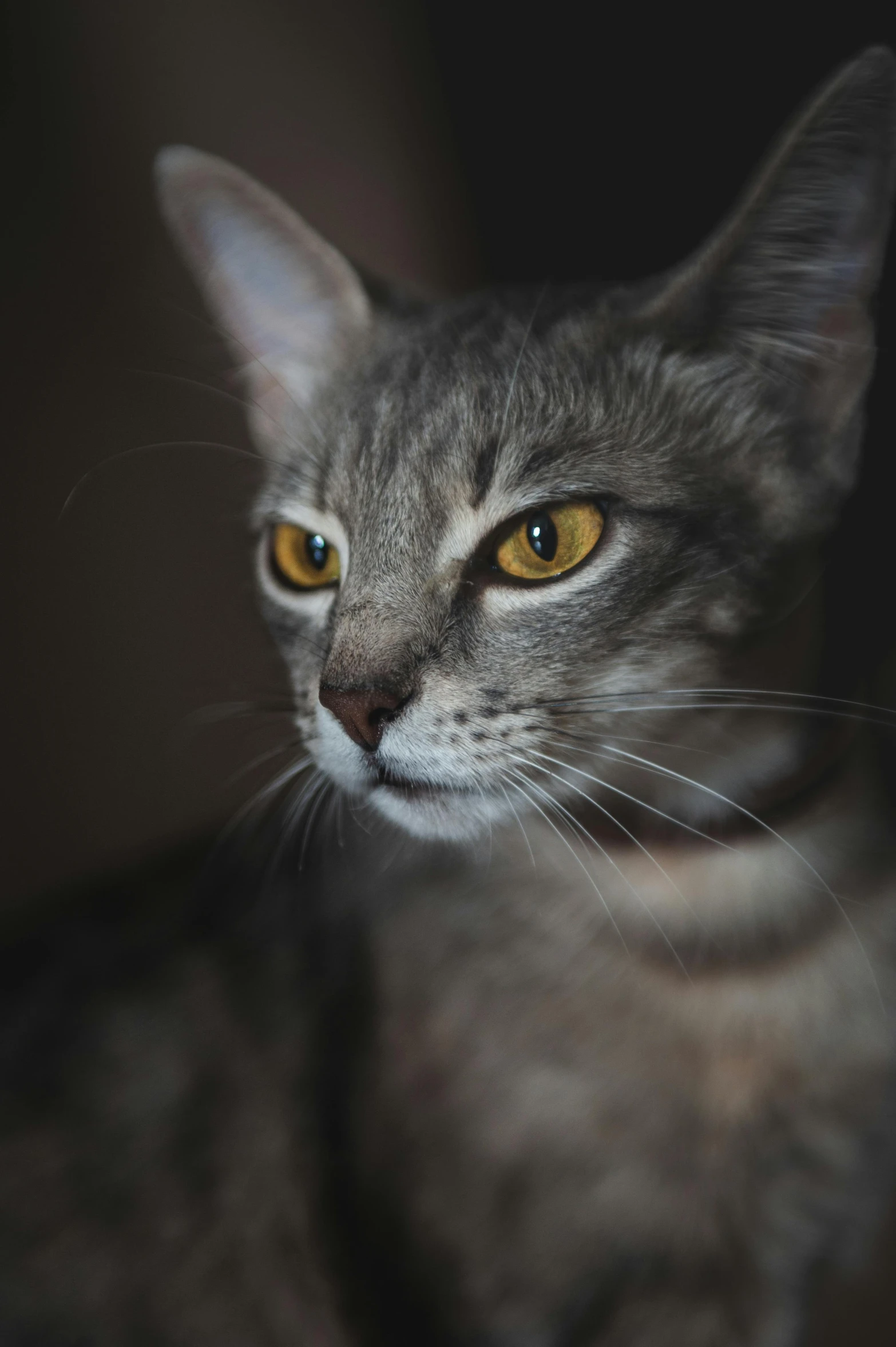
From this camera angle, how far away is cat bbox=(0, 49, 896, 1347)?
469 mm

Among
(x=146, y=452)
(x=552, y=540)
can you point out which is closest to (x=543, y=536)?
(x=552, y=540)

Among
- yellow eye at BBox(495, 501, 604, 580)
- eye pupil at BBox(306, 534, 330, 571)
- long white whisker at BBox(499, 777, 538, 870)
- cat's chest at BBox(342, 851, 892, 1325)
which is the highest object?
eye pupil at BBox(306, 534, 330, 571)

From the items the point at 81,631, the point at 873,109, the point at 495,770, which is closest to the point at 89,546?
the point at 81,631

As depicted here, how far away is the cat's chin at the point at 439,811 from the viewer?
0.49m

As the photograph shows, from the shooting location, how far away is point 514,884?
63cm

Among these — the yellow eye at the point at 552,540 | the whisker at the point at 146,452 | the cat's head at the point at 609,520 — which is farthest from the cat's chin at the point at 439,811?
the whisker at the point at 146,452

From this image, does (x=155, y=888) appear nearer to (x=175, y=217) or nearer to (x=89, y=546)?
(x=89, y=546)

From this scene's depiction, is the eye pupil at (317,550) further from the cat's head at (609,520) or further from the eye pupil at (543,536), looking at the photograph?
the eye pupil at (543,536)

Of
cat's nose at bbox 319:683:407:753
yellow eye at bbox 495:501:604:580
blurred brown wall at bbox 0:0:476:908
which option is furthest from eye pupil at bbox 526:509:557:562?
blurred brown wall at bbox 0:0:476:908

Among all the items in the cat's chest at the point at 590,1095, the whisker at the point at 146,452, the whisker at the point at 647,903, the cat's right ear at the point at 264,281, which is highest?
the cat's right ear at the point at 264,281

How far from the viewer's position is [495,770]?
46 centimetres

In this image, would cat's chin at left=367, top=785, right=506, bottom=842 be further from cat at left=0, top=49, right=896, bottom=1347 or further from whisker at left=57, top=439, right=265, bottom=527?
whisker at left=57, top=439, right=265, bottom=527

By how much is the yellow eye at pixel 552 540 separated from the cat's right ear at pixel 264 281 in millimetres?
226

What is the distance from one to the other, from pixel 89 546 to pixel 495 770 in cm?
27
